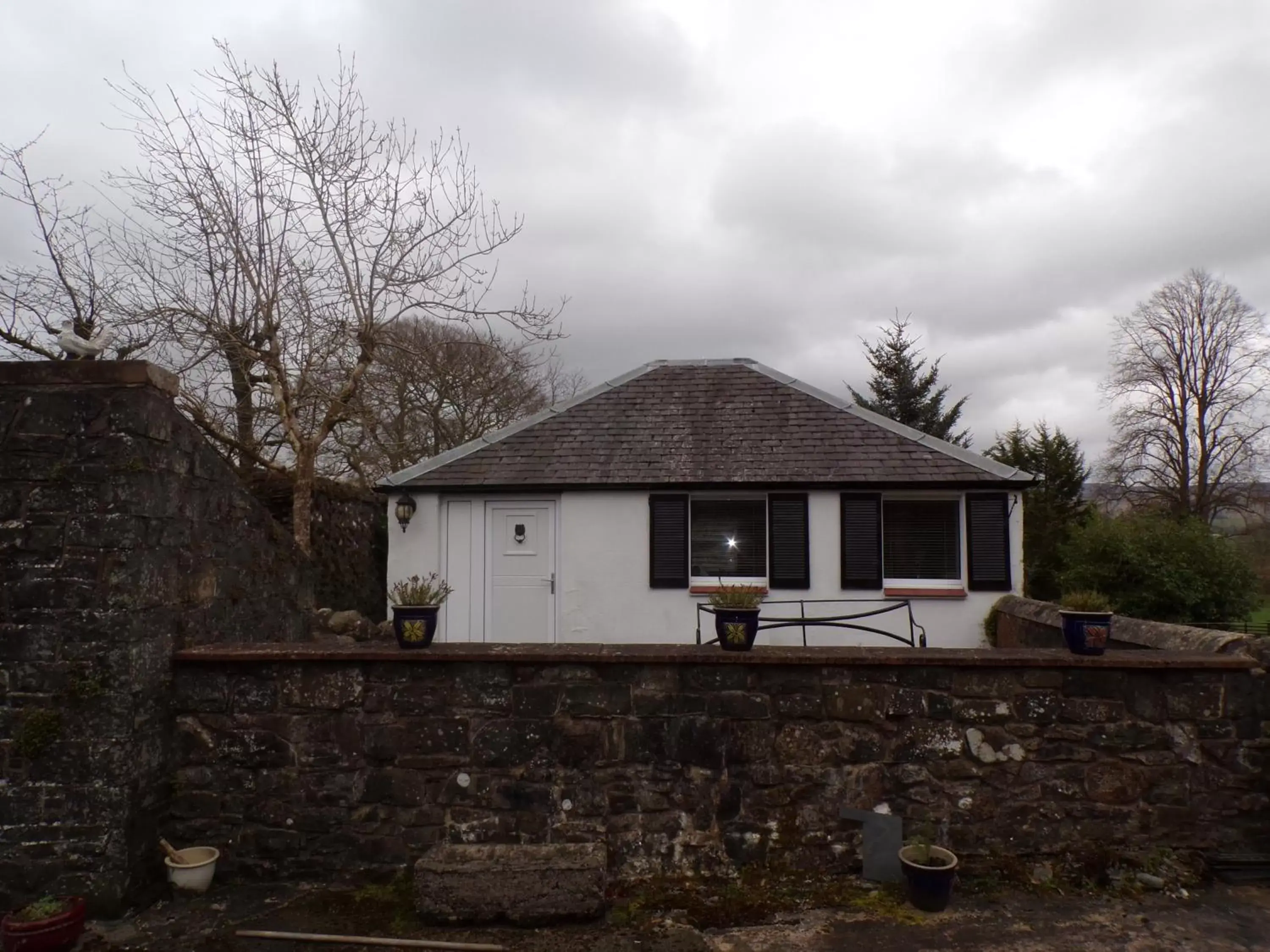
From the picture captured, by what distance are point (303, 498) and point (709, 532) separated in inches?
202

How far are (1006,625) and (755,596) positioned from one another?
5.68 meters

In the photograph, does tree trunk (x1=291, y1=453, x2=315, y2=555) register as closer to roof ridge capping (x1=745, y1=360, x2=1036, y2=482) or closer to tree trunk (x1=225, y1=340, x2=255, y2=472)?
tree trunk (x1=225, y1=340, x2=255, y2=472)

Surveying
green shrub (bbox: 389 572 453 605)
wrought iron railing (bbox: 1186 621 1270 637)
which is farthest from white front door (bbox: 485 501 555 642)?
wrought iron railing (bbox: 1186 621 1270 637)

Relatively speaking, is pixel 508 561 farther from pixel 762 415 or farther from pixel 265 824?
pixel 265 824

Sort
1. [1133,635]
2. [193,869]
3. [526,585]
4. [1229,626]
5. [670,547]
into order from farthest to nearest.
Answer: [1229,626] → [526,585] → [670,547] → [1133,635] → [193,869]

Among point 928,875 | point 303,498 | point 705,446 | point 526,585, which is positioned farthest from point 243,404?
point 928,875

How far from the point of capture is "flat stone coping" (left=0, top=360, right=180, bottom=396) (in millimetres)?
3680

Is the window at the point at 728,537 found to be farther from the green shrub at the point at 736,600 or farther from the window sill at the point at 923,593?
the green shrub at the point at 736,600

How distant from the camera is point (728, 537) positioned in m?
9.85

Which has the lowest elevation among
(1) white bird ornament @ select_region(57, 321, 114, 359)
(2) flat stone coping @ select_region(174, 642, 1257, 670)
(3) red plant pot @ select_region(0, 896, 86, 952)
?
(3) red plant pot @ select_region(0, 896, 86, 952)

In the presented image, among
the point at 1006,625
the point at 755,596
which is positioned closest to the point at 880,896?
the point at 755,596

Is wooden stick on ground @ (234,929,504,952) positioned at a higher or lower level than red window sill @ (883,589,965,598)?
lower

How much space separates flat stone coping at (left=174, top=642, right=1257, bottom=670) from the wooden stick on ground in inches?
46.9

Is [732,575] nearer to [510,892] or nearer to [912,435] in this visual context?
[912,435]
